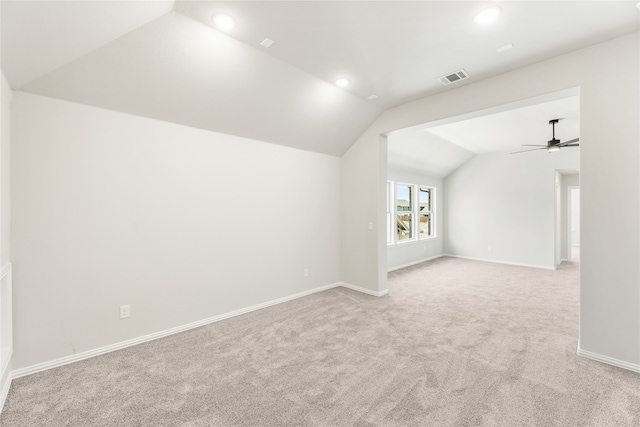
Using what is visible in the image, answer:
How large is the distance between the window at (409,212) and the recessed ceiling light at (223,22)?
4.85 m

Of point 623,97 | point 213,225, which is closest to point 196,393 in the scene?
point 213,225

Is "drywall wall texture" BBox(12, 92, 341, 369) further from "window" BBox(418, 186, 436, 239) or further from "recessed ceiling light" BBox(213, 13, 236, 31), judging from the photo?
"window" BBox(418, 186, 436, 239)

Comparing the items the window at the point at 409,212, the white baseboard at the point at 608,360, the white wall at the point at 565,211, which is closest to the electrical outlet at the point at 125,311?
the white baseboard at the point at 608,360

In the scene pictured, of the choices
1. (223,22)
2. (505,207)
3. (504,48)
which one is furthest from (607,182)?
(505,207)

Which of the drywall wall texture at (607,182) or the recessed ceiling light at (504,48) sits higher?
the recessed ceiling light at (504,48)

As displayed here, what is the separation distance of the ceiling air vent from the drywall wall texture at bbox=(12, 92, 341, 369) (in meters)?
2.24

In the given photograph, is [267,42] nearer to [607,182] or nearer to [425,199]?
[607,182]

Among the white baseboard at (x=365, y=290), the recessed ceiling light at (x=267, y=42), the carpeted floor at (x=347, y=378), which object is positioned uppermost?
the recessed ceiling light at (x=267, y=42)

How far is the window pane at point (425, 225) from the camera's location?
762cm

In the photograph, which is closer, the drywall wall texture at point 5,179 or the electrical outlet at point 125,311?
the drywall wall texture at point 5,179

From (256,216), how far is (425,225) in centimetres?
563

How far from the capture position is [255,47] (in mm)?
2523

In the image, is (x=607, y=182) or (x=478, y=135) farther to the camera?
(x=478, y=135)

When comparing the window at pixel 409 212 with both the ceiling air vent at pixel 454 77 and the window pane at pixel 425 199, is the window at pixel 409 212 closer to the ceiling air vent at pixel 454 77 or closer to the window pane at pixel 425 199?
the window pane at pixel 425 199
